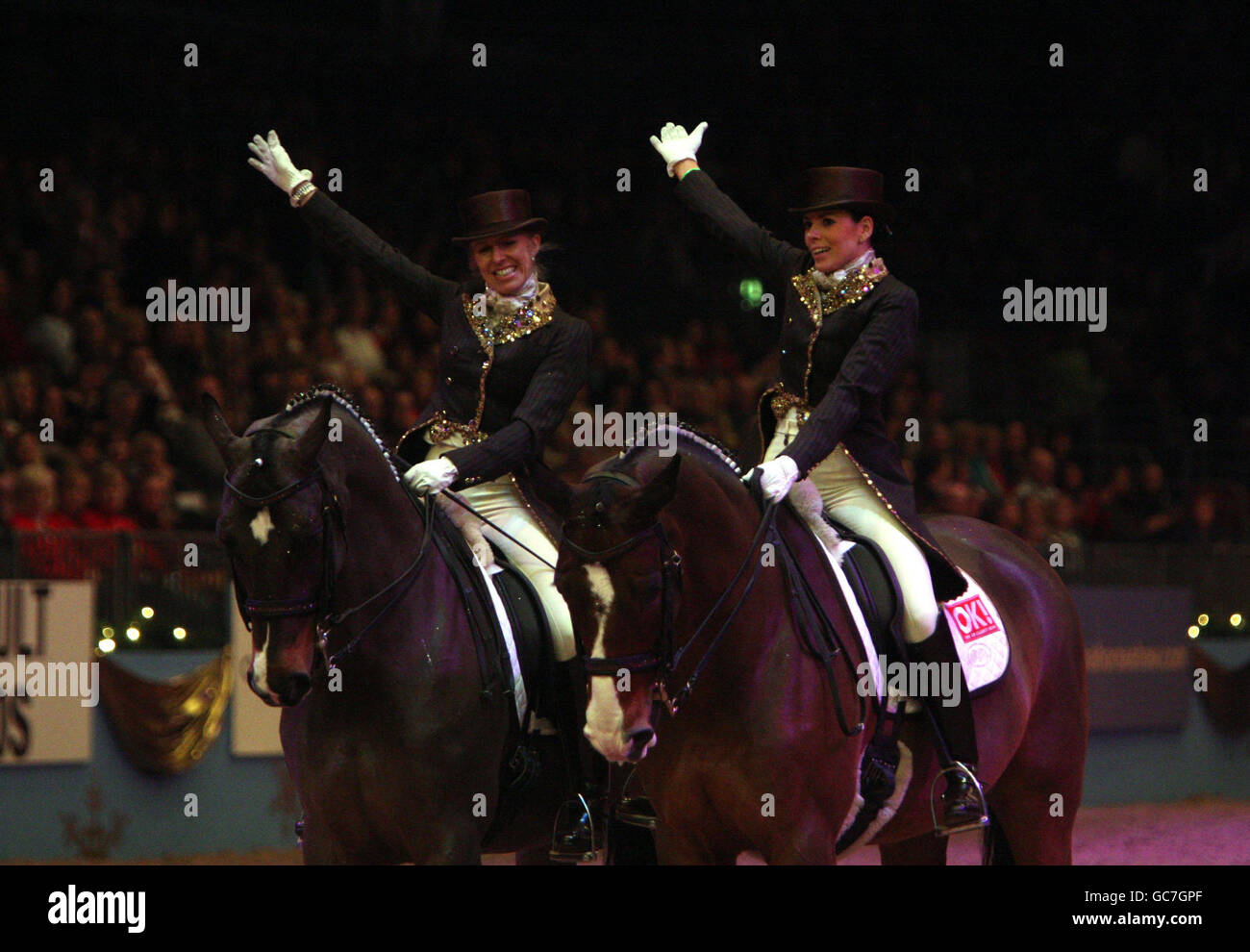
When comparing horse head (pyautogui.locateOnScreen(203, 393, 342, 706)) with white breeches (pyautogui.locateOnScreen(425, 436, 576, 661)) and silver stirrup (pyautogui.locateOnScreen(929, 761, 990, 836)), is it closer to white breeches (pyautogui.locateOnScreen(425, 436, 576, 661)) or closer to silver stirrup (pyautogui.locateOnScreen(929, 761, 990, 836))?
white breeches (pyautogui.locateOnScreen(425, 436, 576, 661))

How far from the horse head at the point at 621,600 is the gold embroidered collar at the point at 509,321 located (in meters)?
1.29

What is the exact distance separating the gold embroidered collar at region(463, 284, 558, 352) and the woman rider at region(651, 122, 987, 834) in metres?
0.74

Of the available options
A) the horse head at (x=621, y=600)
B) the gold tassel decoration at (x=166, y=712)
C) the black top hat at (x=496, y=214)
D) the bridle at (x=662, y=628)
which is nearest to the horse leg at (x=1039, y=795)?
the bridle at (x=662, y=628)

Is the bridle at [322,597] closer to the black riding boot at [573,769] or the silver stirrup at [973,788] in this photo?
the black riding boot at [573,769]

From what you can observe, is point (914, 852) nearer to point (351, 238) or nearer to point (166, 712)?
point (351, 238)

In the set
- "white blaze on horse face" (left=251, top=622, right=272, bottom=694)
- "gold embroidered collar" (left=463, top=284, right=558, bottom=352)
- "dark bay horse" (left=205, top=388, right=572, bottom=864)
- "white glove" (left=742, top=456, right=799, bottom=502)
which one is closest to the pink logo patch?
"white glove" (left=742, top=456, right=799, bottom=502)

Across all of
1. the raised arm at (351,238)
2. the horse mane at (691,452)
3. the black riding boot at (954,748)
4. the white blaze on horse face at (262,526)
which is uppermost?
the raised arm at (351,238)

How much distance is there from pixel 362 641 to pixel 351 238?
1.64 m

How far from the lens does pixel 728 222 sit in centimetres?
543

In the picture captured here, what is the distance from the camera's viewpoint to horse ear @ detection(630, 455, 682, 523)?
13.0 ft

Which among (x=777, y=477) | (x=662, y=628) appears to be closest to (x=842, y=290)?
(x=777, y=477)

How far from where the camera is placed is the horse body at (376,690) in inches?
171

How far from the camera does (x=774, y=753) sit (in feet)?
14.1

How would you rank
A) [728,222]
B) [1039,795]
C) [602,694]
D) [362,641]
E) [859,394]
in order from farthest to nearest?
1. [1039,795]
2. [728,222]
3. [859,394]
4. [362,641]
5. [602,694]
